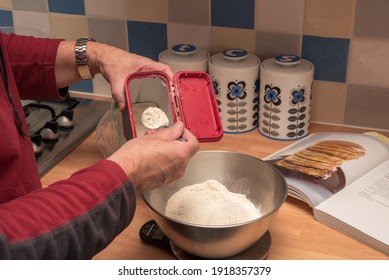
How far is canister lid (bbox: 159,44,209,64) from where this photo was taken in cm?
131

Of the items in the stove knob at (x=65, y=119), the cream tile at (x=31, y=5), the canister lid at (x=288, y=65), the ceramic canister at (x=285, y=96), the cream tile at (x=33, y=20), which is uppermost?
the cream tile at (x=31, y=5)

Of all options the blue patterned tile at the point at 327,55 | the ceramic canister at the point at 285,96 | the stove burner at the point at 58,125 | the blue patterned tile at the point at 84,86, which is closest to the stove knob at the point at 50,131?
the stove burner at the point at 58,125

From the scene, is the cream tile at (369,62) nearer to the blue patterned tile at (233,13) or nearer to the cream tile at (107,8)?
the blue patterned tile at (233,13)

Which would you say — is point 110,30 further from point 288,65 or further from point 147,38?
point 288,65

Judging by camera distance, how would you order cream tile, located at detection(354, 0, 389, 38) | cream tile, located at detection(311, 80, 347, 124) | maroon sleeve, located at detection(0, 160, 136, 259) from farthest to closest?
cream tile, located at detection(311, 80, 347, 124), cream tile, located at detection(354, 0, 389, 38), maroon sleeve, located at detection(0, 160, 136, 259)

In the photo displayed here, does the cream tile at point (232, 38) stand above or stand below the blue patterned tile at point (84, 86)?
above

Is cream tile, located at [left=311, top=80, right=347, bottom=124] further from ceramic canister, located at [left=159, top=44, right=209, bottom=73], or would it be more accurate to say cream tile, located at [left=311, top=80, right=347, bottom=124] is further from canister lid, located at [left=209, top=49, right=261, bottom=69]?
ceramic canister, located at [left=159, top=44, right=209, bottom=73]

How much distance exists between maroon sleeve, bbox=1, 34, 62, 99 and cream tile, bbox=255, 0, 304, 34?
→ 1.61ft

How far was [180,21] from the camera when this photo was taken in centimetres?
138

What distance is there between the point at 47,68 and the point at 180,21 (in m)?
0.42

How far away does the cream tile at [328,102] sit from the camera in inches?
52.4

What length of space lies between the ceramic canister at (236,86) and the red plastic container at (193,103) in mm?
248

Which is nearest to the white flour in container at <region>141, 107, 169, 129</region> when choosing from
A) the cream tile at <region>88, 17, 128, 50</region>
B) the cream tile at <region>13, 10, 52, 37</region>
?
the cream tile at <region>88, 17, 128, 50</region>

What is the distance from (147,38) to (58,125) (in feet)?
1.06
